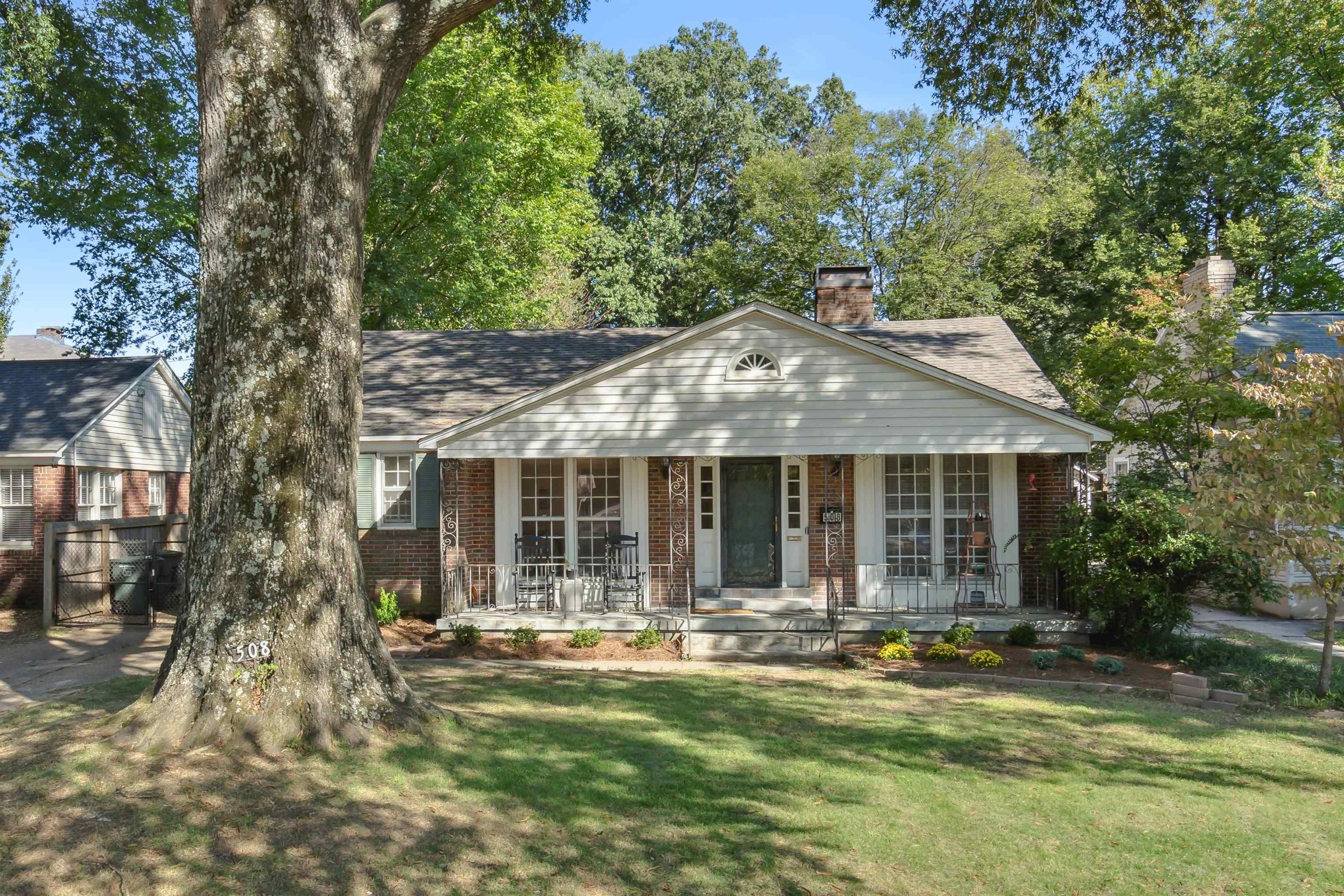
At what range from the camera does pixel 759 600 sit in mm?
13797

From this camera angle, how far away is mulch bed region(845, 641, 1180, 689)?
34.3ft

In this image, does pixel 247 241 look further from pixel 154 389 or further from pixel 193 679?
pixel 154 389

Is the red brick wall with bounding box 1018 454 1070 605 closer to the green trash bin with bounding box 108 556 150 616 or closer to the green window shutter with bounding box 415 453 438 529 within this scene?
the green window shutter with bounding box 415 453 438 529

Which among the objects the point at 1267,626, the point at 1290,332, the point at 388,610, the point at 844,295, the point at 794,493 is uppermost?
the point at 844,295

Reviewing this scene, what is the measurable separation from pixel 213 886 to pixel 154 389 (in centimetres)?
1825

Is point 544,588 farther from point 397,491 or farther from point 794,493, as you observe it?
point 794,493

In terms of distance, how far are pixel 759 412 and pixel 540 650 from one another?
4.61 m

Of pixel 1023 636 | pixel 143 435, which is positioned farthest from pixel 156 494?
pixel 1023 636

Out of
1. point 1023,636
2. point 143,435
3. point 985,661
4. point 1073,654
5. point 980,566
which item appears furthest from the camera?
point 143,435

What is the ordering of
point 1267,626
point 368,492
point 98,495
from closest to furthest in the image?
1. point 368,492
2. point 1267,626
3. point 98,495

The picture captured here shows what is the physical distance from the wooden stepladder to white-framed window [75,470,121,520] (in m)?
15.4

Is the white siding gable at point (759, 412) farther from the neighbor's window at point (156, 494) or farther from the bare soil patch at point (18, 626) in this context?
the neighbor's window at point (156, 494)

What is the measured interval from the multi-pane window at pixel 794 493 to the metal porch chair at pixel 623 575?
243 cm

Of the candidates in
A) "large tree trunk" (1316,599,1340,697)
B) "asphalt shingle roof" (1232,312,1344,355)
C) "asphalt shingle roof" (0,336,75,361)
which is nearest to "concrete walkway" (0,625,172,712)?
"large tree trunk" (1316,599,1340,697)
